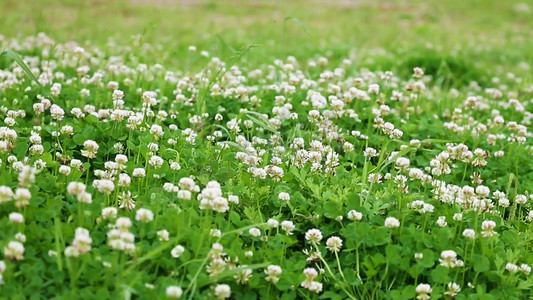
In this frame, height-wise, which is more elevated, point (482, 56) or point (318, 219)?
point (318, 219)

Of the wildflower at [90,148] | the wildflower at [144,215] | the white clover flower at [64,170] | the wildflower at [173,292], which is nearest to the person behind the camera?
the wildflower at [173,292]

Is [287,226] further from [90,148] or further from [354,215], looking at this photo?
[90,148]

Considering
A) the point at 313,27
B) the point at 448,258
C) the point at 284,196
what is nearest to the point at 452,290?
the point at 448,258

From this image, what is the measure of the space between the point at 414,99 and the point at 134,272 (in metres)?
2.99

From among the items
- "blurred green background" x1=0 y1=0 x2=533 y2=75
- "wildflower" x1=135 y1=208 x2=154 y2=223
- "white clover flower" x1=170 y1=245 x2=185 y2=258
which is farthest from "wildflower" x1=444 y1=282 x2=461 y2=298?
"blurred green background" x1=0 y1=0 x2=533 y2=75

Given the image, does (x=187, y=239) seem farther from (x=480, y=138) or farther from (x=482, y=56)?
(x=482, y=56)

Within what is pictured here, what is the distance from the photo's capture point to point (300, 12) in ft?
33.7

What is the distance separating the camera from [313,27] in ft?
30.3

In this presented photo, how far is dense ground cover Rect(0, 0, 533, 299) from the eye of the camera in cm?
269

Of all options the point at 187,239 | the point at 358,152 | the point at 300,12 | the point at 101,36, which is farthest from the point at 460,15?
the point at 187,239

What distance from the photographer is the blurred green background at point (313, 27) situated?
7336mm

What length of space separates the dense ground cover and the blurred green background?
1593 millimetres

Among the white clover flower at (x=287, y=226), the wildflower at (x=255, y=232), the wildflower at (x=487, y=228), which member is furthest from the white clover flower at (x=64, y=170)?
the wildflower at (x=487, y=228)

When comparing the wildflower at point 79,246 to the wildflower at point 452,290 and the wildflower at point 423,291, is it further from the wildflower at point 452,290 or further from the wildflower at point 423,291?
the wildflower at point 452,290
